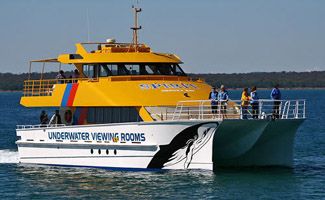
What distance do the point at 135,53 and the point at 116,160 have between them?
151 inches

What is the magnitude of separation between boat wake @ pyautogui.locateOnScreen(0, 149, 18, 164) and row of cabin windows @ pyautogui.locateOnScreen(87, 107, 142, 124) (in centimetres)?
473

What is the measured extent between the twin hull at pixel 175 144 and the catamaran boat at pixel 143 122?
0.03m

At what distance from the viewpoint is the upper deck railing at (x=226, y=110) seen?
22469 millimetres

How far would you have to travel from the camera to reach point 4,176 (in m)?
24.6

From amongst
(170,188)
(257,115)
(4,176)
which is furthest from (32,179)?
(257,115)

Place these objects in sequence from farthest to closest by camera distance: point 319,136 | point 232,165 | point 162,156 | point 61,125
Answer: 1. point 319,136
2. point 61,125
3. point 232,165
4. point 162,156

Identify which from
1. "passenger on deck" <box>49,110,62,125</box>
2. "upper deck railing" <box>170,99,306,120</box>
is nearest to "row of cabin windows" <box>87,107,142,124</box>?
"upper deck railing" <box>170,99,306,120</box>

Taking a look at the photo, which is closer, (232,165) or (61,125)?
(232,165)

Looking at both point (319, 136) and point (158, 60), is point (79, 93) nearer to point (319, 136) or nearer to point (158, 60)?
point (158, 60)

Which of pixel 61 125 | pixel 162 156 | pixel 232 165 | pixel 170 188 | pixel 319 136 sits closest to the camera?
pixel 170 188

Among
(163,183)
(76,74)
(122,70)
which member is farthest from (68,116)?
(163,183)

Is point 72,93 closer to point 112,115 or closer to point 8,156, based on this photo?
point 112,115

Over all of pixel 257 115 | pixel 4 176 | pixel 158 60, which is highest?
pixel 158 60

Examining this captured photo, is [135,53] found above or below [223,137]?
above
